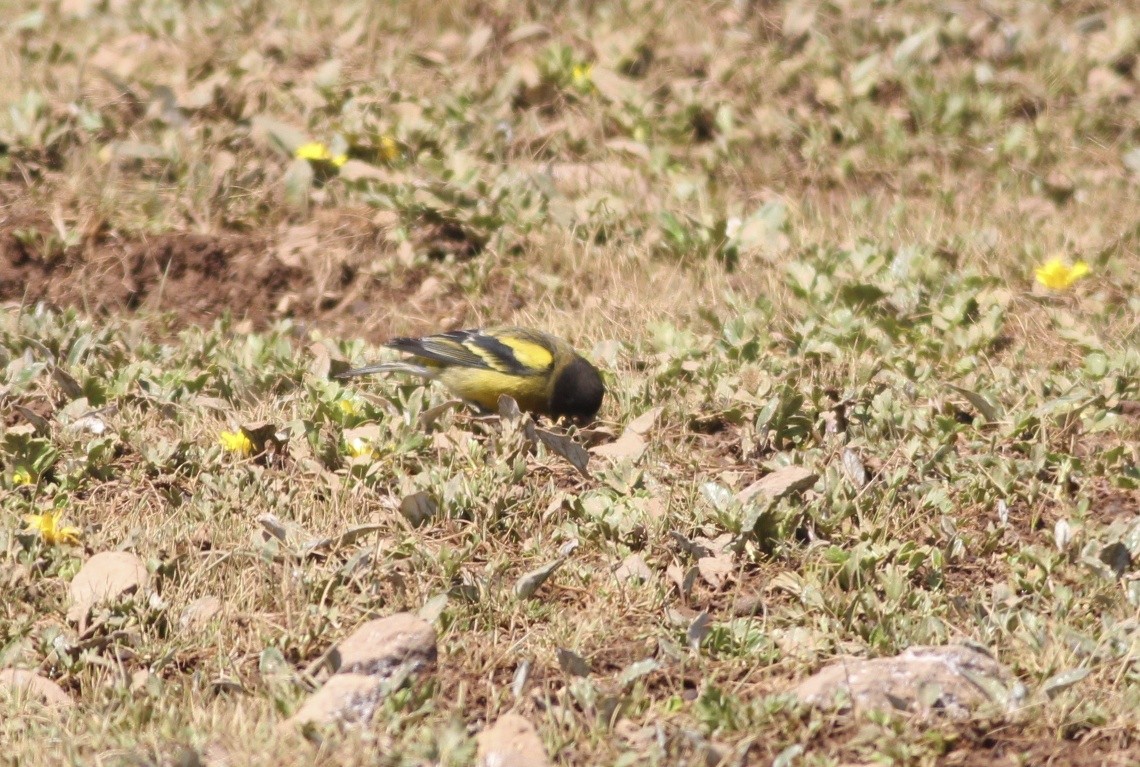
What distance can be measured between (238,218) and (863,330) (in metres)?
3.11

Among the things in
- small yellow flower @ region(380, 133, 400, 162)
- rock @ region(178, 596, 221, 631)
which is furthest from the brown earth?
rock @ region(178, 596, 221, 631)

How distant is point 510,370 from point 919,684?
2.22m

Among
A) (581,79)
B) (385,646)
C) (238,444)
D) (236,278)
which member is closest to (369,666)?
(385,646)

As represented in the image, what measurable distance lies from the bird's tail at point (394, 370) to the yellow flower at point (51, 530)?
4.36 ft

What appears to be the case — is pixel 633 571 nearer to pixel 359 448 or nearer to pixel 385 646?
pixel 385 646

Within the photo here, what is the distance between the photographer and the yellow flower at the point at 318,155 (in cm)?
734

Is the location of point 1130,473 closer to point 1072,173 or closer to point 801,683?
point 801,683

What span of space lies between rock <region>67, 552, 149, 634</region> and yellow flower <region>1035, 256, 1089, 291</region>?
13.4 ft

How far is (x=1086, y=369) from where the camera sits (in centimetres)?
564

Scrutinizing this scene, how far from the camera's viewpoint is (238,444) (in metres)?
5.05

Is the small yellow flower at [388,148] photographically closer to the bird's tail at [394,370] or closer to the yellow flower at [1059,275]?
the bird's tail at [394,370]

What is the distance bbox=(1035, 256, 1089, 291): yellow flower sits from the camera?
253 inches

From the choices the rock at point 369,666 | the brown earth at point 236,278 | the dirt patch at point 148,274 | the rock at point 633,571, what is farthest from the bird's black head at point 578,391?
the dirt patch at point 148,274

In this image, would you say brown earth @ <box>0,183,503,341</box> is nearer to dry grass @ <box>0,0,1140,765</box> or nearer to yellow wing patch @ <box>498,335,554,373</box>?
dry grass @ <box>0,0,1140,765</box>
